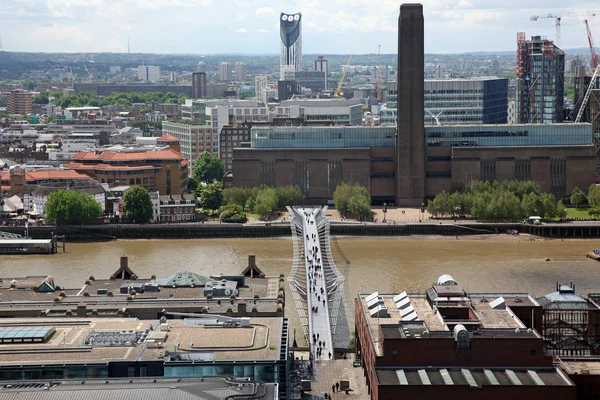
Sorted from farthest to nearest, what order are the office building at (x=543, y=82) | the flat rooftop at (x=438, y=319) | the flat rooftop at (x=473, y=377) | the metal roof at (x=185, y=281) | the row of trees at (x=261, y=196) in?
the office building at (x=543, y=82) < the row of trees at (x=261, y=196) < the metal roof at (x=185, y=281) < the flat rooftop at (x=438, y=319) < the flat rooftop at (x=473, y=377)

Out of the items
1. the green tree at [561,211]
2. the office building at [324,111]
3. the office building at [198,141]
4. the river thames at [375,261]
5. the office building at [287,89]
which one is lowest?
the river thames at [375,261]

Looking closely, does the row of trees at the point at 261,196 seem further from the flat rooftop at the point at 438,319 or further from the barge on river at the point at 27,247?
the flat rooftop at the point at 438,319

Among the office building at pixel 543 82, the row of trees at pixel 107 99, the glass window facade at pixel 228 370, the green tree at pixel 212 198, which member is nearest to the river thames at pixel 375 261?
the green tree at pixel 212 198

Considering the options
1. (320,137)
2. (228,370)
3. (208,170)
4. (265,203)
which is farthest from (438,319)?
(208,170)

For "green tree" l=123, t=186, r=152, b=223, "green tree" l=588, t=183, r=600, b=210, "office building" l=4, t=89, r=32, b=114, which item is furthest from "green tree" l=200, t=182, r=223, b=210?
"office building" l=4, t=89, r=32, b=114

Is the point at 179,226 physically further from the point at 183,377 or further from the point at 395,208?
the point at 183,377

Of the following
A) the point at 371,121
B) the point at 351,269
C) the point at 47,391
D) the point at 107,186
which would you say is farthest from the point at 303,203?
the point at 47,391
